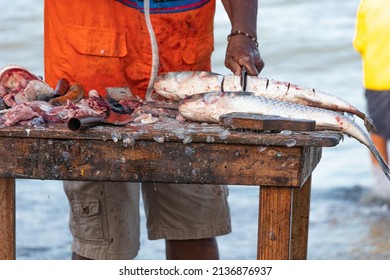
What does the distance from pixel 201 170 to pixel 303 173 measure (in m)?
0.36

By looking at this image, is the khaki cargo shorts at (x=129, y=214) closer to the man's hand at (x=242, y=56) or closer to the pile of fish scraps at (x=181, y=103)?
the pile of fish scraps at (x=181, y=103)

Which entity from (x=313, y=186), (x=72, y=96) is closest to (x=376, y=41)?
(x=313, y=186)

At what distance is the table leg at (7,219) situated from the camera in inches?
135

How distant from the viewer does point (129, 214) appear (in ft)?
14.5

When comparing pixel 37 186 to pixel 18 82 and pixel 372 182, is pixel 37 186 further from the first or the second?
pixel 18 82

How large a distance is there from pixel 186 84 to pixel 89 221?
93 centimetres

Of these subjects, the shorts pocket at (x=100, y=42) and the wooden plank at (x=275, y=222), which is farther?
the shorts pocket at (x=100, y=42)

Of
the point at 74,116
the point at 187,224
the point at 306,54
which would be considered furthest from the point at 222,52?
the point at 74,116

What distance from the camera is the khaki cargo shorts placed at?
14.1 feet

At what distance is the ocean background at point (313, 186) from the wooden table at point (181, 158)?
2826 mm

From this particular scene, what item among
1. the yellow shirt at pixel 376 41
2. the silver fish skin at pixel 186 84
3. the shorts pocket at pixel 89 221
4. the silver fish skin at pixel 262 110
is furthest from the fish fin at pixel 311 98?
the yellow shirt at pixel 376 41

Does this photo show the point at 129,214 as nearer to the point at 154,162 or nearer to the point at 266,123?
the point at 154,162

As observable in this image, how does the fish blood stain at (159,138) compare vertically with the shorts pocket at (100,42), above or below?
below

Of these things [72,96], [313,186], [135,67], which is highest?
[135,67]
